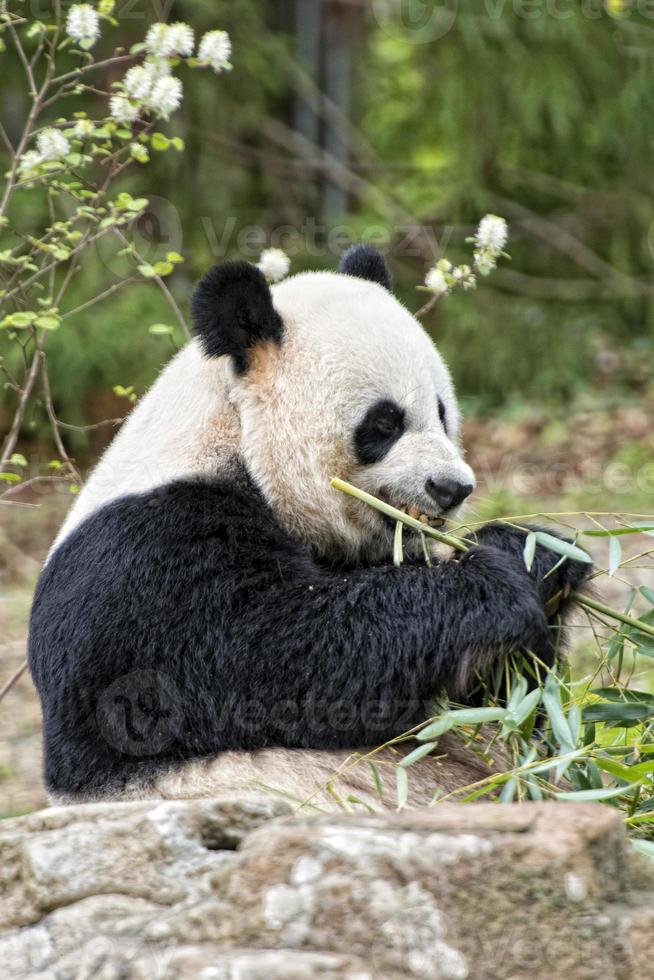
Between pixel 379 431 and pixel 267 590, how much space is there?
0.72 metres

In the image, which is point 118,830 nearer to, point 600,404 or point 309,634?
point 309,634

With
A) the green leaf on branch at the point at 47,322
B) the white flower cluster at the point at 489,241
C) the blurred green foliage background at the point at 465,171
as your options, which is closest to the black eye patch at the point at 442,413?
the white flower cluster at the point at 489,241

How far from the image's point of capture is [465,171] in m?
12.0

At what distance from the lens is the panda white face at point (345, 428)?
3.96 metres

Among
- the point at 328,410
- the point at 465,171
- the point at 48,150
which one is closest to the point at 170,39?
Answer: the point at 48,150

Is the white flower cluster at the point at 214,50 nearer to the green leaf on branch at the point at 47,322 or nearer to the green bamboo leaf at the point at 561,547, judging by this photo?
the green leaf on branch at the point at 47,322

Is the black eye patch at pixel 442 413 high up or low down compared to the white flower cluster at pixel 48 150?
down

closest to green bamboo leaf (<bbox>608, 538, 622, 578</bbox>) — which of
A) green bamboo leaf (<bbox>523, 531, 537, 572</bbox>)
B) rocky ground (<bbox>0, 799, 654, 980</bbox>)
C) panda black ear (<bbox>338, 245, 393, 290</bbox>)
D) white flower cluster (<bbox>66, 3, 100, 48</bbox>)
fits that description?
green bamboo leaf (<bbox>523, 531, 537, 572</bbox>)

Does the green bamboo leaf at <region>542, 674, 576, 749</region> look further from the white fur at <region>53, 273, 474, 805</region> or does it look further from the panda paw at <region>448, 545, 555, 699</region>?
the white fur at <region>53, 273, 474, 805</region>

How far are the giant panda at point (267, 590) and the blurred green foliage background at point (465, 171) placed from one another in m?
7.09

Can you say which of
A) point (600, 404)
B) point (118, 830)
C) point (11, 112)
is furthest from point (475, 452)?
point (118, 830)

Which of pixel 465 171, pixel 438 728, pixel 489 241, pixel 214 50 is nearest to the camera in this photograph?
pixel 438 728

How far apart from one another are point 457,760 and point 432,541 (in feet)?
2.58

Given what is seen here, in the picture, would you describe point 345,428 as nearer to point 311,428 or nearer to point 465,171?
point 311,428
